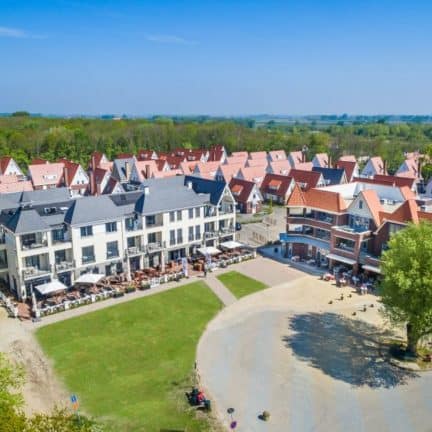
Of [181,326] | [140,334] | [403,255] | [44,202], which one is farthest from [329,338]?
[44,202]

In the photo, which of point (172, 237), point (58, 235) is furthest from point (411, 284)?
point (58, 235)

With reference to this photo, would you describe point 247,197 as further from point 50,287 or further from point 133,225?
point 50,287

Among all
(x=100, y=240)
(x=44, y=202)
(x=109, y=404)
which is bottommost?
(x=109, y=404)

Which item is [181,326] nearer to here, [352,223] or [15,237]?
[15,237]

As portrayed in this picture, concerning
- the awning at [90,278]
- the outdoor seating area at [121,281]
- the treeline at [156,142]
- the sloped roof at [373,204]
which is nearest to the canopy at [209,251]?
the outdoor seating area at [121,281]

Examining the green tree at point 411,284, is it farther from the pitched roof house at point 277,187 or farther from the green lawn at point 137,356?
the pitched roof house at point 277,187
